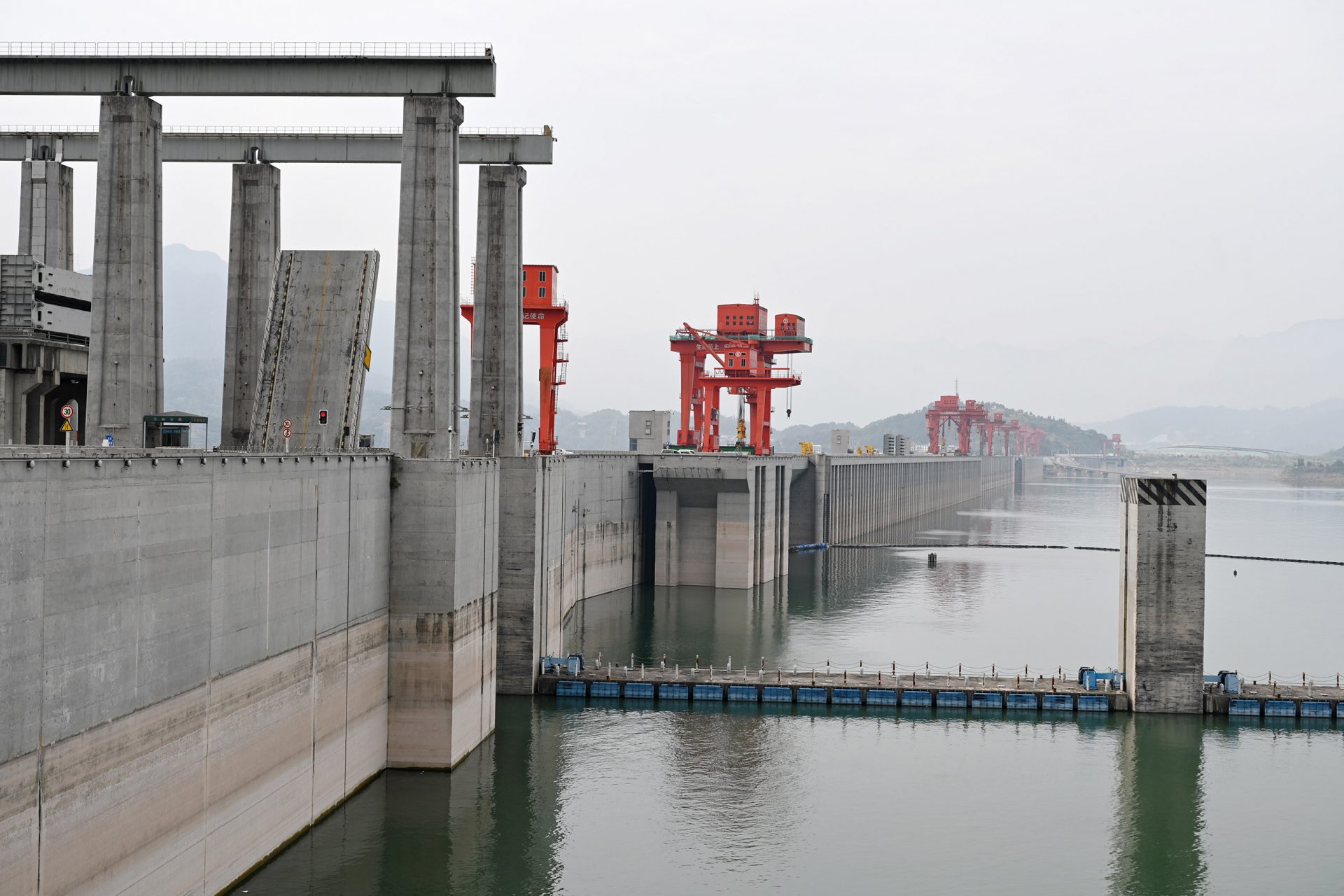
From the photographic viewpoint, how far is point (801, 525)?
122m

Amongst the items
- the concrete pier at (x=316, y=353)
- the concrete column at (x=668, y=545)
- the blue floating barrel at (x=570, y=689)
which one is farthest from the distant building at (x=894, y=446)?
the concrete pier at (x=316, y=353)

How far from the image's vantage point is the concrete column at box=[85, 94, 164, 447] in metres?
41.5

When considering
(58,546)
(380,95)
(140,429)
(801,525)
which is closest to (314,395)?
(140,429)

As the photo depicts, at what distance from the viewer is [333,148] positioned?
2064 inches

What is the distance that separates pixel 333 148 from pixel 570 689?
25997 mm

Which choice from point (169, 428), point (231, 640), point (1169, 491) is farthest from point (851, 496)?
point (231, 640)

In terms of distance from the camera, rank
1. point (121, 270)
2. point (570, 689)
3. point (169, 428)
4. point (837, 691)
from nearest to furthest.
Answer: point (121, 270) < point (169, 428) < point (570, 689) < point (837, 691)

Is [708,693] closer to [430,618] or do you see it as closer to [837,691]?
[837,691]

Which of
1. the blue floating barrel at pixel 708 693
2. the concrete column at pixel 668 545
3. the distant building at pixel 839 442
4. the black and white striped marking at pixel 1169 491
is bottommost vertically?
the blue floating barrel at pixel 708 693

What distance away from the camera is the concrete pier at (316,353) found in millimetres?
46688

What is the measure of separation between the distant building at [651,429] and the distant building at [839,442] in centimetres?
3701

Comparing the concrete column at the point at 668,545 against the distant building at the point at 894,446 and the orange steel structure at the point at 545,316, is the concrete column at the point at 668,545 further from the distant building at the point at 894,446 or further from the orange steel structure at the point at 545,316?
the distant building at the point at 894,446

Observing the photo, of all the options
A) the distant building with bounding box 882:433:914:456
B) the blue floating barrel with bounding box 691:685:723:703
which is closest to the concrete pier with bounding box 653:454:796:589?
the blue floating barrel with bounding box 691:685:723:703

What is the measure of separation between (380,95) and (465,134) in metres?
11.3
